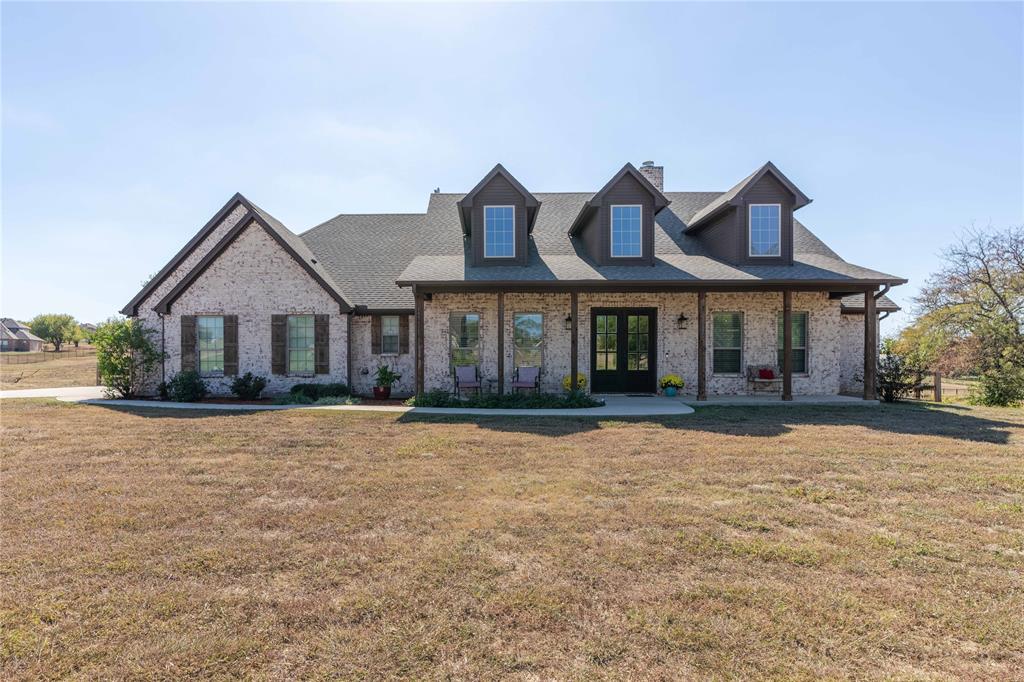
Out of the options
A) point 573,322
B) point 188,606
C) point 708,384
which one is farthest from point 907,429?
point 188,606

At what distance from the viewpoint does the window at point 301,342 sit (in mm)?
14172

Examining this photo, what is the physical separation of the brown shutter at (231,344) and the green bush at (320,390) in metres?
2.09

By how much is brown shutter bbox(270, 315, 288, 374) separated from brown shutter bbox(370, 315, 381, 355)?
8.68 feet

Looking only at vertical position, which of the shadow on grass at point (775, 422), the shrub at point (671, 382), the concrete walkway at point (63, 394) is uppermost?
the shrub at point (671, 382)

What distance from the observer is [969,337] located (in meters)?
17.6

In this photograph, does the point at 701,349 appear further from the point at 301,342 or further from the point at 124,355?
the point at 124,355

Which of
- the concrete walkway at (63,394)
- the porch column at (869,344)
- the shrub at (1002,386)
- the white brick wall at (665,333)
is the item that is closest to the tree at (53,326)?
the concrete walkway at (63,394)

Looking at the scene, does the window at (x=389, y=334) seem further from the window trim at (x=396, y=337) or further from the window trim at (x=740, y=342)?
the window trim at (x=740, y=342)

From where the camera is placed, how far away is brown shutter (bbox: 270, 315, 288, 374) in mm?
13984

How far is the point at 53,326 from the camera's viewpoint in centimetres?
6725

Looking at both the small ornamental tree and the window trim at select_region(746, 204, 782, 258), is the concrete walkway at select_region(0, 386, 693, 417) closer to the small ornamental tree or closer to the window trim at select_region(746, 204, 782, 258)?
the small ornamental tree

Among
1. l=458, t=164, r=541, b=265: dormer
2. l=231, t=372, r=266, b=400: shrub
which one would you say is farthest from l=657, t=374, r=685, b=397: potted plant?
l=231, t=372, r=266, b=400: shrub

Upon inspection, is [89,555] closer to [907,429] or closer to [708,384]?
[907,429]

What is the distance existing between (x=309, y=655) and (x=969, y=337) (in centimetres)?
2457
